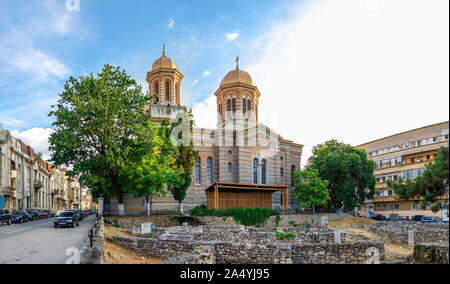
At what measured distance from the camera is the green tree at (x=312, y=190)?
129 feet

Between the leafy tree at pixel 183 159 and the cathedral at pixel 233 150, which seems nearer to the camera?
the leafy tree at pixel 183 159

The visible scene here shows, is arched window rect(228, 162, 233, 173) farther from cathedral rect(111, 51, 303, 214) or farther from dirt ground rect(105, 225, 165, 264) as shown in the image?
dirt ground rect(105, 225, 165, 264)

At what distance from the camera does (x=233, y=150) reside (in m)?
42.9

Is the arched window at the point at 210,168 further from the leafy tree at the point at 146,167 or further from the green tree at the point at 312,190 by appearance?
the leafy tree at the point at 146,167

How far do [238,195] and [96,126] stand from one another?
16.6 metres

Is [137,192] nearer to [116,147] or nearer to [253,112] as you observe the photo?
[116,147]

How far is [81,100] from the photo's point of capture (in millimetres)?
28078

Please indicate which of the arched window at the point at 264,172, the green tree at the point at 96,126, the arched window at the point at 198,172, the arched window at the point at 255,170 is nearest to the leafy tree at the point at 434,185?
the green tree at the point at 96,126

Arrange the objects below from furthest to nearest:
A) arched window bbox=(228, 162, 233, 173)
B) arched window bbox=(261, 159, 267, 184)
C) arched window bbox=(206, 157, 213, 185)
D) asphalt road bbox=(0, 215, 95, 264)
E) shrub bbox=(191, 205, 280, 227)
Answer: arched window bbox=(261, 159, 267, 184)
arched window bbox=(228, 162, 233, 173)
arched window bbox=(206, 157, 213, 185)
shrub bbox=(191, 205, 280, 227)
asphalt road bbox=(0, 215, 95, 264)

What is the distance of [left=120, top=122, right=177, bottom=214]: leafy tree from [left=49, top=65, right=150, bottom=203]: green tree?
0.66 metres

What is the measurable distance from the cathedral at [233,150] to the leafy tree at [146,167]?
8103 millimetres

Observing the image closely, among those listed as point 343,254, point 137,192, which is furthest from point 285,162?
point 343,254

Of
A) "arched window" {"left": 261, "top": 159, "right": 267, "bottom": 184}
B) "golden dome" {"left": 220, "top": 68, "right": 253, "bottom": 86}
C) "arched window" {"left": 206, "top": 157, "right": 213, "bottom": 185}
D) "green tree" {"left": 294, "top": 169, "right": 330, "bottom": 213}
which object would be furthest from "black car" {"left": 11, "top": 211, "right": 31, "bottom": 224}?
"green tree" {"left": 294, "top": 169, "right": 330, "bottom": 213}

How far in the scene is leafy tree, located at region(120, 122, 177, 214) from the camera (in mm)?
28859
